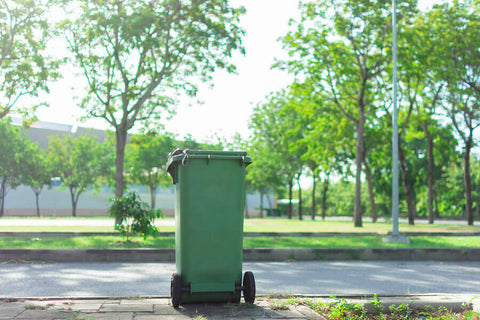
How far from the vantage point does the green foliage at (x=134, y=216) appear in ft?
38.1

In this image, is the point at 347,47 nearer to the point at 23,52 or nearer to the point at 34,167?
the point at 23,52

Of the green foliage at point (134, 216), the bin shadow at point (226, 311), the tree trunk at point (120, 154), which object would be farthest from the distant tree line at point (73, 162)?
the bin shadow at point (226, 311)

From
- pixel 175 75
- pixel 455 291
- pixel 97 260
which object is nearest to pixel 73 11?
pixel 175 75

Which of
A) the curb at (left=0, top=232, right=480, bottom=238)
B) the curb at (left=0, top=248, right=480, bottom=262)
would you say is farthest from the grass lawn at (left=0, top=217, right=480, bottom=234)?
the curb at (left=0, top=248, right=480, bottom=262)

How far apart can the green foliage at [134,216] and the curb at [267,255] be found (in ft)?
4.39

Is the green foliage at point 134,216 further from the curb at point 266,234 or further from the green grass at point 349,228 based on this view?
the green grass at point 349,228

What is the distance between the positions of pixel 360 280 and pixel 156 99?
13767 mm

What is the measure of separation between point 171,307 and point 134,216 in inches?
275

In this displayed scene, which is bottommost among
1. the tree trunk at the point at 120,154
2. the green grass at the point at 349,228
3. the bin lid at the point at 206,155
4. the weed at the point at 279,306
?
the green grass at the point at 349,228

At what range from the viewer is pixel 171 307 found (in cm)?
493

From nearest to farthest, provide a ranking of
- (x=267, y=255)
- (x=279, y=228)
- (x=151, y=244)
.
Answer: (x=267, y=255) → (x=151, y=244) → (x=279, y=228)

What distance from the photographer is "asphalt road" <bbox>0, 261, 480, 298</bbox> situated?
6387 millimetres

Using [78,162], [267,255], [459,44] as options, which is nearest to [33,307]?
[267,255]

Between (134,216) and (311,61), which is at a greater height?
(311,61)
